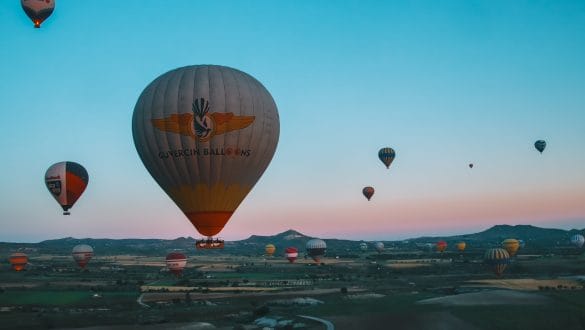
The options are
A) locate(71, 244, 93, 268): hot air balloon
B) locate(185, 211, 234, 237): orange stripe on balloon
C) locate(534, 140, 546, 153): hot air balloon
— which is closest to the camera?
locate(185, 211, 234, 237): orange stripe on balloon

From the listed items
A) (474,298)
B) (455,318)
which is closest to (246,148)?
(455,318)

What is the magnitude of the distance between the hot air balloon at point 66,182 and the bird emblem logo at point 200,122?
1244 inches

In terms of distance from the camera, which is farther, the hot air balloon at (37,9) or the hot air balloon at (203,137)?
the hot air balloon at (37,9)

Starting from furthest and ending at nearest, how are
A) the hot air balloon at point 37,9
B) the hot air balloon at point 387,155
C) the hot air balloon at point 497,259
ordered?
the hot air balloon at point 387,155 → the hot air balloon at point 497,259 → the hot air balloon at point 37,9

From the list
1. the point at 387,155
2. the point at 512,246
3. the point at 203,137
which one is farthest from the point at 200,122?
the point at 512,246

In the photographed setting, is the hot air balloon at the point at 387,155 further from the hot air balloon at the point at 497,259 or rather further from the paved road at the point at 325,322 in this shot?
the paved road at the point at 325,322

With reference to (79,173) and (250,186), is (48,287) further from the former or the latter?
(250,186)

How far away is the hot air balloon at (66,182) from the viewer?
67375mm

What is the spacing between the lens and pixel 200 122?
40.3 meters

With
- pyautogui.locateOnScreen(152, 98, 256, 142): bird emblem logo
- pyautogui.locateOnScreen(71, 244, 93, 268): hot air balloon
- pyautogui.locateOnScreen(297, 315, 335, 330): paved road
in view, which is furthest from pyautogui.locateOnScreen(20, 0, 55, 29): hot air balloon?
pyautogui.locateOnScreen(71, 244, 93, 268): hot air balloon

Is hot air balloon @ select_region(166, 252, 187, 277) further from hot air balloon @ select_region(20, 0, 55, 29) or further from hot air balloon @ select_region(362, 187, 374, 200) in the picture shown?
hot air balloon @ select_region(20, 0, 55, 29)

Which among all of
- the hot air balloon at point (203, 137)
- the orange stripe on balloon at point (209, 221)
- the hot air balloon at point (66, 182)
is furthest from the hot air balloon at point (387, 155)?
the orange stripe on balloon at point (209, 221)

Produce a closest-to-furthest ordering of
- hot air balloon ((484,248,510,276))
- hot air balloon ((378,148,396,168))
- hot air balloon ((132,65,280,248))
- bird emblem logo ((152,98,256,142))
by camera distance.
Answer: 1. bird emblem logo ((152,98,256,142))
2. hot air balloon ((132,65,280,248))
3. hot air balloon ((484,248,510,276))
4. hot air balloon ((378,148,396,168))

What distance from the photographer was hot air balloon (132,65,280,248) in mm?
40531
